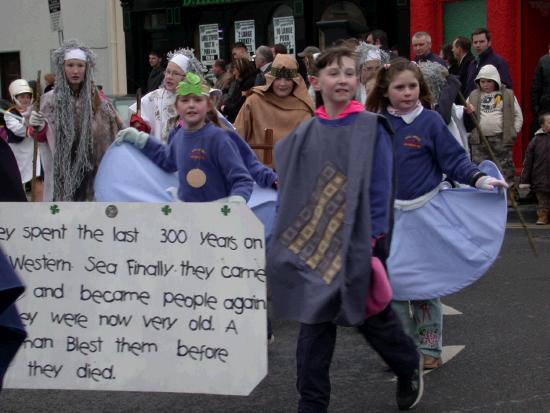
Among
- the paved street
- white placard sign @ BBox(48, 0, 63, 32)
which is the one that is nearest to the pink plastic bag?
the paved street

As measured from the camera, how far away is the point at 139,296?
510 cm

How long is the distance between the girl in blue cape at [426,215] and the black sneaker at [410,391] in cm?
62

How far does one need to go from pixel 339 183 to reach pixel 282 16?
685 inches

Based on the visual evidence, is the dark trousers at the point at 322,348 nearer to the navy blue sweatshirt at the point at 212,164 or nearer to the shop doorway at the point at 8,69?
the navy blue sweatshirt at the point at 212,164

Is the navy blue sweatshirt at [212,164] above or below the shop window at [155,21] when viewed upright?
below

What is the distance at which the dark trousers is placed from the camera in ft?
15.4

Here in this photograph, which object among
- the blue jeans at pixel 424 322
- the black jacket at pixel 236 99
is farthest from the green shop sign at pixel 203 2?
the blue jeans at pixel 424 322

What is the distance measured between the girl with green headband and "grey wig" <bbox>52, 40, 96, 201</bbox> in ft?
4.06

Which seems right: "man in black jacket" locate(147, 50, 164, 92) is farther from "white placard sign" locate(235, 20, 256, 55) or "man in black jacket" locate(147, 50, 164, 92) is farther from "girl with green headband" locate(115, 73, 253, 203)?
"girl with green headband" locate(115, 73, 253, 203)

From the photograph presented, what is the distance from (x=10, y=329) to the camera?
3969 millimetres

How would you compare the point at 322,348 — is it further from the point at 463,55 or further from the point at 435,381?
the point at 463,55

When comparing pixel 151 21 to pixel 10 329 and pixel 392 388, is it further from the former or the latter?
pixel 10 329

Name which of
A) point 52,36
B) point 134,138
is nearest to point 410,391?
point 134,138

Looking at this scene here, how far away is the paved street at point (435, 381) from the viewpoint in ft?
18.2
